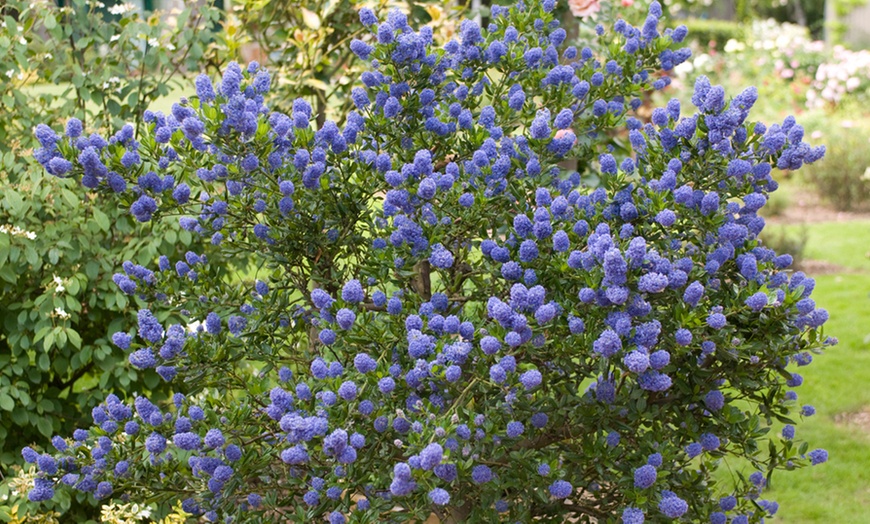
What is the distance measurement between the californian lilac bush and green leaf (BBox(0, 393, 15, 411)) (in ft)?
2.07

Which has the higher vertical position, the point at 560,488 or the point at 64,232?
the point at 64,232

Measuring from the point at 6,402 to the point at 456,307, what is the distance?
1589 mm

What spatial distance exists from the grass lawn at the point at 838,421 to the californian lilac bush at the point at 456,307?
1.39 meters

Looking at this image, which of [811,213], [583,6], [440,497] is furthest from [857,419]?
[811,213]

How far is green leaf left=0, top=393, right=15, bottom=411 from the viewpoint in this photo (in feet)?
10.0

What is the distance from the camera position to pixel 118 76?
3744 mm

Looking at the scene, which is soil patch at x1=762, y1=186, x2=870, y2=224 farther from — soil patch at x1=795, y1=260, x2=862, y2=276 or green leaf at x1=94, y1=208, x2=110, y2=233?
green leaf at x1=94, y1=208, x2=110, y2=233

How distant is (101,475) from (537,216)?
1.36m

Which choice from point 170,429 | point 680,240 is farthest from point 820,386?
point 170,429

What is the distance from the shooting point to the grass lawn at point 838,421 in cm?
387

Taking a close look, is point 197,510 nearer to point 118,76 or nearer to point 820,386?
point 118,76

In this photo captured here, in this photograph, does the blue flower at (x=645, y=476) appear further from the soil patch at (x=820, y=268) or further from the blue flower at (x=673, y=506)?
the soil patch at (x=820, y=268)

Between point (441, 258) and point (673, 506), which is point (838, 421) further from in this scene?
point (441, 258)

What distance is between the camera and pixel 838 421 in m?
4.77
